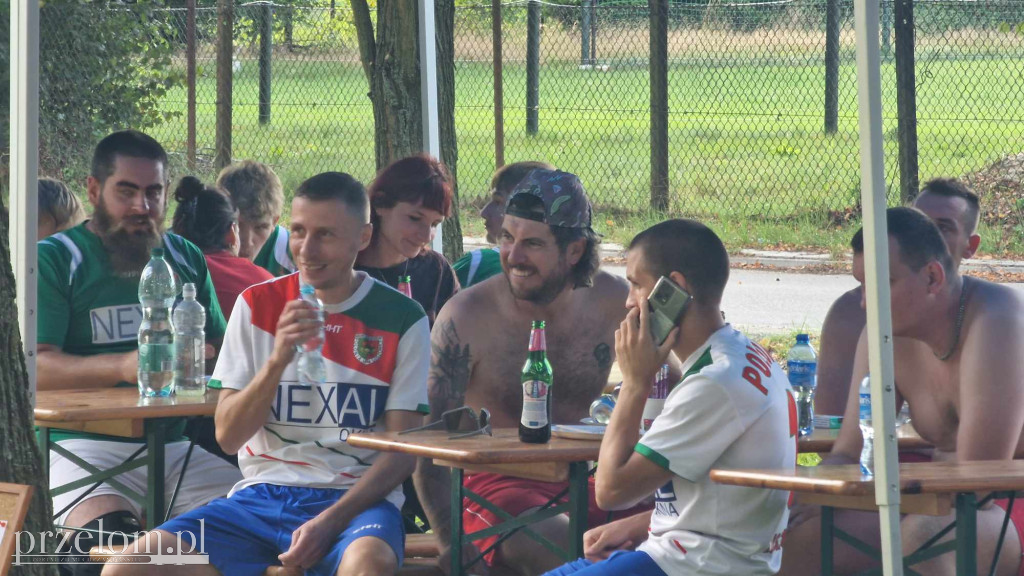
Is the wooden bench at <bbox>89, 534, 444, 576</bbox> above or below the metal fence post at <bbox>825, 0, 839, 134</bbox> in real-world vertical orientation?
below

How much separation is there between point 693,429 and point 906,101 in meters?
7.46

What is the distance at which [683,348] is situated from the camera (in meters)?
3.37

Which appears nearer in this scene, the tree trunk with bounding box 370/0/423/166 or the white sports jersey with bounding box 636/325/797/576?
the white sports jersey with bounding box 636/325/797/576

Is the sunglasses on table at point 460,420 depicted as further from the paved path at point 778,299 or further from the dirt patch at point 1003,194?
the dirt patch at point 1003,194

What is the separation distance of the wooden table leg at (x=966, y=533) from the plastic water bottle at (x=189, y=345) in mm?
2544

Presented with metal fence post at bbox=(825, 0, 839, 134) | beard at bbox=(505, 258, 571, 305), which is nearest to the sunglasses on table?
beard at bbox=(505, 258, 571, 305)

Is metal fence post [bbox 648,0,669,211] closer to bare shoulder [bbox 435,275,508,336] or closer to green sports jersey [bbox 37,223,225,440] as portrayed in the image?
bare shoulder [bbox 435,275,508,336]

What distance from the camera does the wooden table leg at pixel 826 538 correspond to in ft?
12.6

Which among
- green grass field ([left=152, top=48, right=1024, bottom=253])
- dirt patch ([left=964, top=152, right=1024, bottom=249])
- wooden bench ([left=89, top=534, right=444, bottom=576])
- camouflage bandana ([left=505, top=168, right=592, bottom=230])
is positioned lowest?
wooden bench ([left=89, top=534, right=444, bottom=576])

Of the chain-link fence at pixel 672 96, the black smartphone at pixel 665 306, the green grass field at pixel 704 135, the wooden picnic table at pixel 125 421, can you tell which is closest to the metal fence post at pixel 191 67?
the chain-link fence at pixel 672 96

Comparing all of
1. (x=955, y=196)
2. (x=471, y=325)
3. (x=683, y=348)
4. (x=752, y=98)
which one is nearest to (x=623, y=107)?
(x=752, y=98)

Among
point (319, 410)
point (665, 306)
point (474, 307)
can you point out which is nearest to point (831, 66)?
point (474, 307)

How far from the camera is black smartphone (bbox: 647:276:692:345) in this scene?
329 cm

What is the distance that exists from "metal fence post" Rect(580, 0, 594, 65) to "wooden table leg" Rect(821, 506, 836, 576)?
10.5 meters
